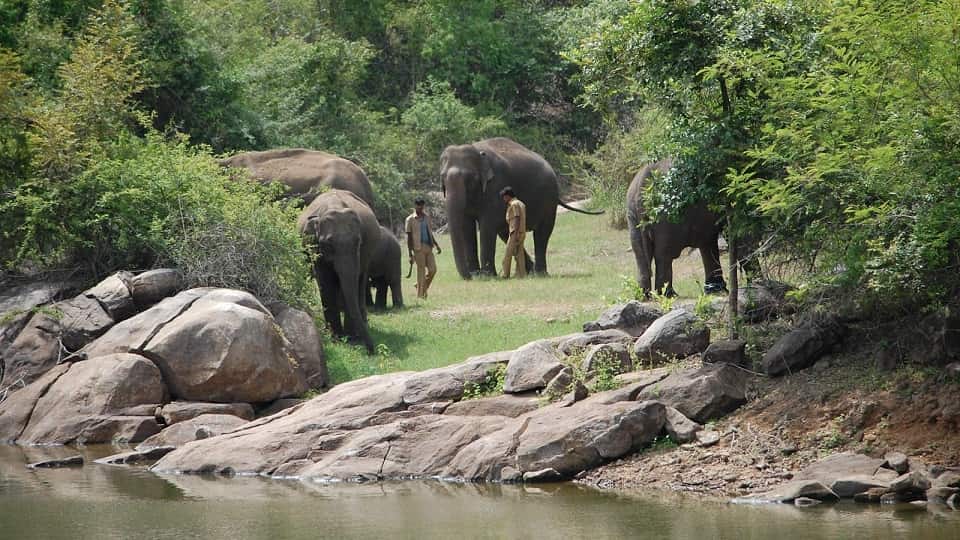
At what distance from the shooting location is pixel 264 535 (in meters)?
11.3

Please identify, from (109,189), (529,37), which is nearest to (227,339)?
(109,189)

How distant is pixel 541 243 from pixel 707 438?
16.2 m

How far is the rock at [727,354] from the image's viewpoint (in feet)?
46.7

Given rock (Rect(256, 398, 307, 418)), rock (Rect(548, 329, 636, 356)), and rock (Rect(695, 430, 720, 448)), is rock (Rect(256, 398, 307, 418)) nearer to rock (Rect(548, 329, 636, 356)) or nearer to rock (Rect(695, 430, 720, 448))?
rock (Rect(548, 329, 636, 356))

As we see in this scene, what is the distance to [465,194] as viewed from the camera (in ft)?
95.4

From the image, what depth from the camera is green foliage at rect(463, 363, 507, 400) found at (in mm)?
15195

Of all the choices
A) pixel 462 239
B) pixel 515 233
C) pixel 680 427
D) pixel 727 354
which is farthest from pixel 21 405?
pixel 462 239

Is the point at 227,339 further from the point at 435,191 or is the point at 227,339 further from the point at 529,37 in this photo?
the point at 529,37

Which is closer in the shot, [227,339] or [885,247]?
[885,247]

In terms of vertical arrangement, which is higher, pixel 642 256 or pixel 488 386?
pixel 642 256

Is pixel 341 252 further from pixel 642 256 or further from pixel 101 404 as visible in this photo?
pixel 101 404

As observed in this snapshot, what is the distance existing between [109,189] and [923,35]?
39.2 ft

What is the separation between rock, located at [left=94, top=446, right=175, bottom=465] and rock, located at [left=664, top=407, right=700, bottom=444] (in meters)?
5.41

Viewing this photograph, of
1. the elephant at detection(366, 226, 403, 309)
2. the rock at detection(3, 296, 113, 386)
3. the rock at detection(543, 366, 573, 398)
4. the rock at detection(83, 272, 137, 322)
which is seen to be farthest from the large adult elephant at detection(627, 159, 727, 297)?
the rock at detection(3, 296, 113, 386)
